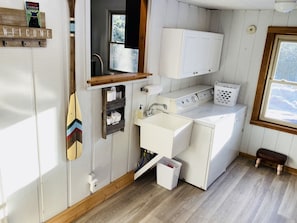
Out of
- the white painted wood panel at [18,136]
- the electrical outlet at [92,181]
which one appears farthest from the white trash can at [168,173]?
the white painted wood panel at [18,136]

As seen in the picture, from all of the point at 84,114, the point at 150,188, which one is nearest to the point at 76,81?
the point at 84,114

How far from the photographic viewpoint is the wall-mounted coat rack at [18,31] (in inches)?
59.2

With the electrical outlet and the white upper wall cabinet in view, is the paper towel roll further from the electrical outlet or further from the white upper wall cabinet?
the electrical outlet

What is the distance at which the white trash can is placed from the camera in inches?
113

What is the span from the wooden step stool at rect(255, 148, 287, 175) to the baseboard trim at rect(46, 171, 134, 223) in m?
1.81

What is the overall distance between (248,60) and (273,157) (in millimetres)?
1371

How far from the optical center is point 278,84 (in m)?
3.43

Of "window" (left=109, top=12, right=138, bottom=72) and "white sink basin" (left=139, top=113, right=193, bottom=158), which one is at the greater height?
"window" (left=109, top=12, right=138, bottom=72)

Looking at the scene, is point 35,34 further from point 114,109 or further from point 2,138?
point 114,109

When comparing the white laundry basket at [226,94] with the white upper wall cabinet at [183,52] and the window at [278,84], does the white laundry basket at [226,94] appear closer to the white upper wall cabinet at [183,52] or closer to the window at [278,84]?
the window at [278,84]

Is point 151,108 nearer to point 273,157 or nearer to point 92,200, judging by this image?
point 92,200

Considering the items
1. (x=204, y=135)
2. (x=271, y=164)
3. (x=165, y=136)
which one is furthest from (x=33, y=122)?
(x=271, y=164)

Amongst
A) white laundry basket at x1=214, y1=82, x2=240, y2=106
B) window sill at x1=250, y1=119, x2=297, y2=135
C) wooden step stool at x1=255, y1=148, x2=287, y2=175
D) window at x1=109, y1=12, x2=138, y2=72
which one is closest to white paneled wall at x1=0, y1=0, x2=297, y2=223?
white laundry basket at x1=214, y1=82, x2=240, y2=106

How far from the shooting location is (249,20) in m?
3.43
